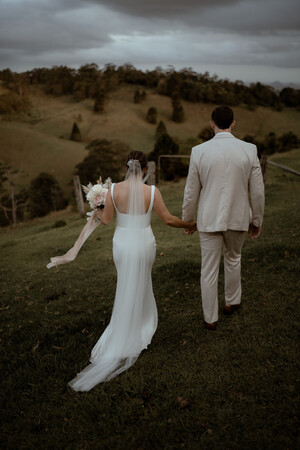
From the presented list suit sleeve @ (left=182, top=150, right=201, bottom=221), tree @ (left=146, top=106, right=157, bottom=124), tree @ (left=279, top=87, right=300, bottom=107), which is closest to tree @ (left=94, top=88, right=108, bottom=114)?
tree @ (left=146, top=106, right=157, bottom=124)

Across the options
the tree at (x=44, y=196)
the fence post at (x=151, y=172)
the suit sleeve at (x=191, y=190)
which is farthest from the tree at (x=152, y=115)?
the suit sleeve at (x=191, y=190)

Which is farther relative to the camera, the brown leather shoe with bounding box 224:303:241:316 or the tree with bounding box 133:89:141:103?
the tree with bounding box 133:89:141:103

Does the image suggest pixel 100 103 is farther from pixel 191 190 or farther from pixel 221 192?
pixel 221 192

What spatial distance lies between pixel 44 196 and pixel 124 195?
28.9 meters

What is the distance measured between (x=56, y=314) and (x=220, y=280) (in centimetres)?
259

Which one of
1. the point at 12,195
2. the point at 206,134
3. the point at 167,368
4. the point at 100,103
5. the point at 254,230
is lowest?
the point at 12,195

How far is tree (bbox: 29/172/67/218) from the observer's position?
29.7 metres

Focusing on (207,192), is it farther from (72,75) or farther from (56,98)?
(72,75)

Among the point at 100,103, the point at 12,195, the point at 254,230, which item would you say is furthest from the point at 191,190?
the point at 100,103

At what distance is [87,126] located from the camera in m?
48.1

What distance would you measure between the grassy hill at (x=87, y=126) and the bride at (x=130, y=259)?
32.0 meters

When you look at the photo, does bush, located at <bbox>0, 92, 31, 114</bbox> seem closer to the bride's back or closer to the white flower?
the white flower

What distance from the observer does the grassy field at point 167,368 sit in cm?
273

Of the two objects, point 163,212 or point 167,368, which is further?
point 163,212
